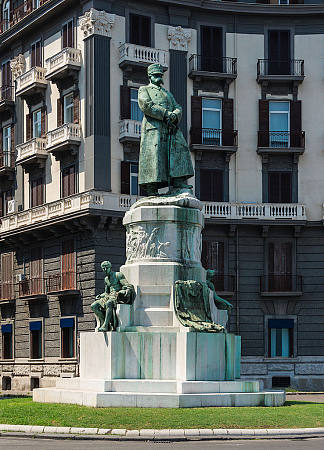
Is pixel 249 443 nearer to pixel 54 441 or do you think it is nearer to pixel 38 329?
pixel 54 441

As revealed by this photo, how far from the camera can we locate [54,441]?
1967cm

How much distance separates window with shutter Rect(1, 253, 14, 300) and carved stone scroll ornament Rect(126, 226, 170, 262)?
30.8 meters

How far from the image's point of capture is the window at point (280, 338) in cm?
5166

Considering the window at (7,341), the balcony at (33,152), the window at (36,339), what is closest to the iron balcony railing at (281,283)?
the window at (36,339)

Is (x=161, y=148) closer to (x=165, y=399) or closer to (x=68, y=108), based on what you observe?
(x=165, y=399)

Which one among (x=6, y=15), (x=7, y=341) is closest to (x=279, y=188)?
(x=7, y=341)

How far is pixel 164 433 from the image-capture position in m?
19.9

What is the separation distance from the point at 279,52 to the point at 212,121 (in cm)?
527

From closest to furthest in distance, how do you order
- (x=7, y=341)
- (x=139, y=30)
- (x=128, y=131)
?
(x=128, y=131)
(x=139, y=30)
(x=7, y=341)

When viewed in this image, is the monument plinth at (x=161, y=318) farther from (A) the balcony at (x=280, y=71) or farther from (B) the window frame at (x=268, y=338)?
(A) the balcony at (x=280, y=71)

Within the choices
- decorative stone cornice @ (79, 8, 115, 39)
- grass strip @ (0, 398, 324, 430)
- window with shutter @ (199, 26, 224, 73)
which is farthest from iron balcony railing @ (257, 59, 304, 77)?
grass strip @ (0, 398, 324, 430)

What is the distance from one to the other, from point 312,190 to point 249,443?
3480 centimetres

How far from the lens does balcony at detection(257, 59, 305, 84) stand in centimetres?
5309

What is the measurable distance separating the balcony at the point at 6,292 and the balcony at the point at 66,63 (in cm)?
1250
